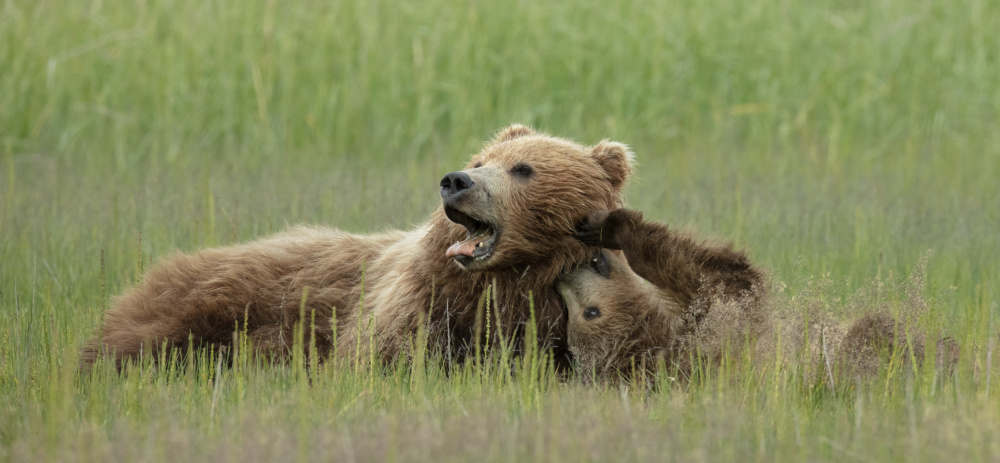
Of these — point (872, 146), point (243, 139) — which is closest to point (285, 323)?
point (243, 139)

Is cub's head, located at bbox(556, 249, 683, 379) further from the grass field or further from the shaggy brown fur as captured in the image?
the grass field

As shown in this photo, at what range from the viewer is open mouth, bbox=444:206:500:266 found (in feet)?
15.2

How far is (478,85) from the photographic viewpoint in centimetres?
1120

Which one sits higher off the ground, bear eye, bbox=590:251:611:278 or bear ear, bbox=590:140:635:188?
bear ear, bbox=590:140:635:188

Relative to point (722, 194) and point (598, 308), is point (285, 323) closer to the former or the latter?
point (598, 308)

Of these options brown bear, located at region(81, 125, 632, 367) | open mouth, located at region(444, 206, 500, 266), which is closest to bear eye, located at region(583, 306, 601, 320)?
brown bear, located at region(81, 125, 632, 367)

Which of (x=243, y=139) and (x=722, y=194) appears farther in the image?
(x=243, y=139)

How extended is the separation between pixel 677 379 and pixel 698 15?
28.2 feet

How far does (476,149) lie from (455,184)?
19.6 feet

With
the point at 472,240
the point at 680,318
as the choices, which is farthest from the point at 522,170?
the point at 680,318

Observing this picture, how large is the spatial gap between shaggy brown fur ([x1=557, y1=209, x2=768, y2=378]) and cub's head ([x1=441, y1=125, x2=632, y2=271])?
5.7 inches

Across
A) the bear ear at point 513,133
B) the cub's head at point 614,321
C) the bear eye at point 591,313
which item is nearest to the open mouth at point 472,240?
the cub's head at point 614,321

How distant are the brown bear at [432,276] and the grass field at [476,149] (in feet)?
0.98

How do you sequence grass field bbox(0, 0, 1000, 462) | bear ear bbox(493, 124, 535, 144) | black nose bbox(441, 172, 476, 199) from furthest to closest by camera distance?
1. bear ear bbox(493, 124, 535, 144)
2. black nose bbox(441, 172, 476, 199)
3. grass field bbox(0, 0, 1000, 462)
